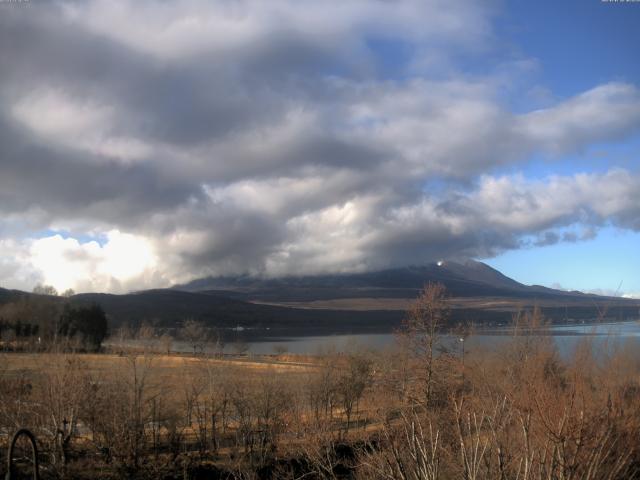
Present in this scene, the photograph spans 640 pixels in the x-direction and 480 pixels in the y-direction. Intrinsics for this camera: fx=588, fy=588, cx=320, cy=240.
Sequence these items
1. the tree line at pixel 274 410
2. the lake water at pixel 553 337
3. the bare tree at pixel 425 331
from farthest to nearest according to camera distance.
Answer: the bare tree at pixel 425 331 < the lake water at pixel 553 337 < the tree line at pixel 274 410

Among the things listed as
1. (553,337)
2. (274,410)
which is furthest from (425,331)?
(553,337)

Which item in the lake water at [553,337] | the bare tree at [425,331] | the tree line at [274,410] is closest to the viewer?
the tree line at [274,410]

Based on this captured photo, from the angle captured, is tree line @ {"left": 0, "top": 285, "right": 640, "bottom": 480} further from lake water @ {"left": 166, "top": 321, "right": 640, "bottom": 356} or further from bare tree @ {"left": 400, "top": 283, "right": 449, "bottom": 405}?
lake water @ {"left": 166, "top": 321, "right": 640, "bottom": 356}

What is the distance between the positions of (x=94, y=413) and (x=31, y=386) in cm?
491

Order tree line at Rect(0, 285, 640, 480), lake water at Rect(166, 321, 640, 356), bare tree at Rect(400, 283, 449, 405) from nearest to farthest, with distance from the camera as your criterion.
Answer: tree line at Rect(0, 285, 640, 480) → lake water at Rect(166, 321, 640, 356) → bare tree at Rect(400, 283, 449, 405)

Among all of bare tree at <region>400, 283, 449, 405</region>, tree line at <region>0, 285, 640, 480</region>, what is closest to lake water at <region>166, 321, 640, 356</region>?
tree line at <region>0, 285, 640, 480</region>

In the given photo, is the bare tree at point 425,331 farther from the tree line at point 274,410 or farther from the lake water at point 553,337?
the lake water at point 553,337

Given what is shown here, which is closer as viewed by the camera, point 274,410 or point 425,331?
point 274,410

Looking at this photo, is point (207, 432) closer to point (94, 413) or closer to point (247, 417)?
point (247, 417)

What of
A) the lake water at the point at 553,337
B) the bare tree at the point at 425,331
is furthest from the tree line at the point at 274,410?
the lake water at the point at 553,337

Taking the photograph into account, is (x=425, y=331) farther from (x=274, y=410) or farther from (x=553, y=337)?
(x=553, y=337)

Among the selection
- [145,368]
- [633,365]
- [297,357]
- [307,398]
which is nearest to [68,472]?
[145,368]

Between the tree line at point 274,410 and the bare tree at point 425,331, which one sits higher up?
the bare tree at point 425,331

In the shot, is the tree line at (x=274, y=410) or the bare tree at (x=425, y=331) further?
the bare tree at (x=425, y=331)
